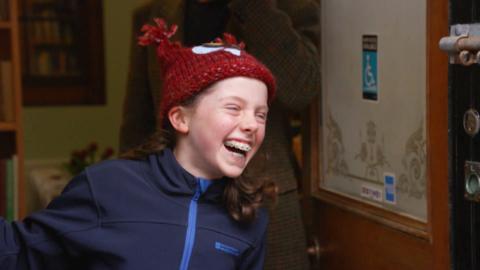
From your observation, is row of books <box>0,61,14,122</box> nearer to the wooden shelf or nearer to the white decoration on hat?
the wooden shelf

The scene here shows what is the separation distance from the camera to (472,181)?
1.58m

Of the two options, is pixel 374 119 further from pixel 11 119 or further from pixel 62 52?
pixel 62 52

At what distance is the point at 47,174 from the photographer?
4.61 m

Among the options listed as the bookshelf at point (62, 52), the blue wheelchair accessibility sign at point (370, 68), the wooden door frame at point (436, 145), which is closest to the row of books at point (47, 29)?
the bookshelf at point (62, 52)

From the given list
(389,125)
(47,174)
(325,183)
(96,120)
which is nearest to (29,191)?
(47,174)

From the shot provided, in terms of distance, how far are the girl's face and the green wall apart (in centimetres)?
402

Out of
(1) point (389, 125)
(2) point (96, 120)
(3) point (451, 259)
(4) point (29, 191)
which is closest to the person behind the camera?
(3) point (451, 259)

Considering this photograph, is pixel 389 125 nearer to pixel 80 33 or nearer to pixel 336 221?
pixel 336 221

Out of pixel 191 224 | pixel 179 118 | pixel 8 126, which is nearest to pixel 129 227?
pixel 191 224

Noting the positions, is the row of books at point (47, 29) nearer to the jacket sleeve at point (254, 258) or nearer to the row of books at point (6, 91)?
the row of books at point (6, 91)

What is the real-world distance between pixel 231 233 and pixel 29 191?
3.55 metres

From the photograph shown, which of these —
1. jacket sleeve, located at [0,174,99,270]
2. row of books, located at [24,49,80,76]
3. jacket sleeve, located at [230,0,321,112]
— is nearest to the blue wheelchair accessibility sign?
jacket sleeve, located at [230,0,321,112]

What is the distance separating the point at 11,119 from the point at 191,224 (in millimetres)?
1661

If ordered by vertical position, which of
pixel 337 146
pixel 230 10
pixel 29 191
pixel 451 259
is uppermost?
pixel 230 10
